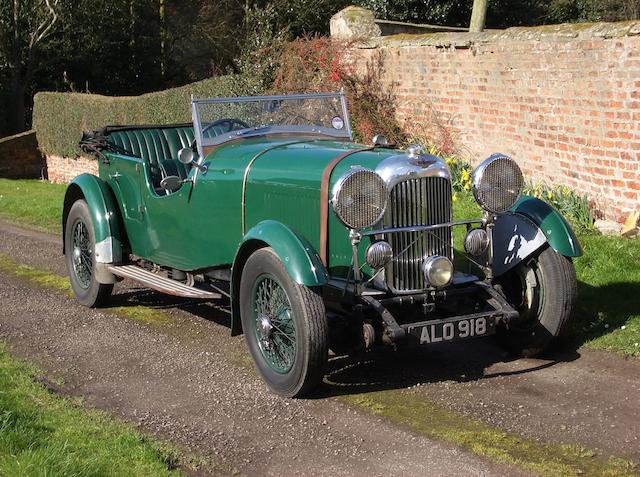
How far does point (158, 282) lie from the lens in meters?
7.03

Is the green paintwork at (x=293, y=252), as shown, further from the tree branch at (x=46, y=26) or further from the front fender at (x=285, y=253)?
the tree branch at (x=46, y=26)

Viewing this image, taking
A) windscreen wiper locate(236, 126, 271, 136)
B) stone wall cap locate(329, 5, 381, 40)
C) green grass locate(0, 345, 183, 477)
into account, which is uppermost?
stone wall cap locate(329, 5, 381, 40)

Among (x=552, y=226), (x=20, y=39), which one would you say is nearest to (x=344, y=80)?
(x=552, y=226)

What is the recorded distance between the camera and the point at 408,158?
5582 millimetres

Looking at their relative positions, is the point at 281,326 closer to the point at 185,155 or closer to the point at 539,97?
the point at 185,155

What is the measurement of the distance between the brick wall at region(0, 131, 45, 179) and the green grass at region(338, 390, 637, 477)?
18.0 m

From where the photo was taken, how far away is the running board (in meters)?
6.58

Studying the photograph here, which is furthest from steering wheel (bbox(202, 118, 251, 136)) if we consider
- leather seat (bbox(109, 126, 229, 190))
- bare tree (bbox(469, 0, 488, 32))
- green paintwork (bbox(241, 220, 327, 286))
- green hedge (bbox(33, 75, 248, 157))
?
bare tree (bbox(469, 0, 488, 32))

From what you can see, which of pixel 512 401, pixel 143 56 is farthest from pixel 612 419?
pixel 143 56

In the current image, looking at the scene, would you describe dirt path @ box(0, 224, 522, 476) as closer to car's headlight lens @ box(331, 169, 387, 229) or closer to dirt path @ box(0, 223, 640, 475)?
dirt path @ box(0, 223, 640, 475)

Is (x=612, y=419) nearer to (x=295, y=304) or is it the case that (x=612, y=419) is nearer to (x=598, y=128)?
(x=295, y=304)

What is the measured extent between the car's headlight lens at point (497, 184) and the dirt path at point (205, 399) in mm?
1653

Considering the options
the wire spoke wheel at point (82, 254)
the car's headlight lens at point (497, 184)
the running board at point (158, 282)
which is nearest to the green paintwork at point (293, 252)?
the running board at point (158, 282)

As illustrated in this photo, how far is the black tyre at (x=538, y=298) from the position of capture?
19.4 feet
